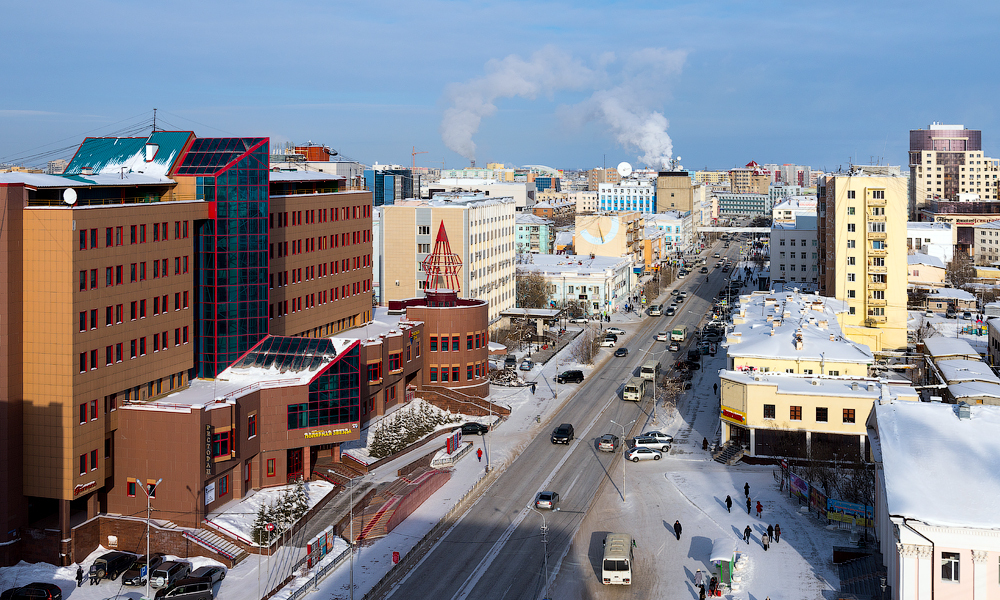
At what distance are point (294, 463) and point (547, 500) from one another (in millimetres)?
15548

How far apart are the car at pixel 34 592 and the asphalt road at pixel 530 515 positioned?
1529cm

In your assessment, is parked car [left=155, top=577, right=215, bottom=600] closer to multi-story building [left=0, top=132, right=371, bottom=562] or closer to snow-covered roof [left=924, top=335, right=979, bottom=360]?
multi-story building [left=0, top=132, right=371, bottom=562]

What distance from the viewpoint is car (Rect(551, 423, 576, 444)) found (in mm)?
69250

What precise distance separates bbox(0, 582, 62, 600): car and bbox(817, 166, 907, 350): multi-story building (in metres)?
75.5

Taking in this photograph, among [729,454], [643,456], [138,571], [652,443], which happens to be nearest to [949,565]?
[729,454]

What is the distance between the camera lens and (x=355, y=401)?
5881cm

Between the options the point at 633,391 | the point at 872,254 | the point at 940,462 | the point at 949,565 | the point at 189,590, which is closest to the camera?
the point at 949,565

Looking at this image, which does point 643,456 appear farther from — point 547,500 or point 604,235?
point 604,235

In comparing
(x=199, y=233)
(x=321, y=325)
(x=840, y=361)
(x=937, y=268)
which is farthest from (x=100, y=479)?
(x=937, y=268)

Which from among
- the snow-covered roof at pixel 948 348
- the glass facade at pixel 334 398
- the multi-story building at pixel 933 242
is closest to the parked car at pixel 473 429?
the glass facade at pixel 334 398

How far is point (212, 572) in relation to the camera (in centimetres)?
4581

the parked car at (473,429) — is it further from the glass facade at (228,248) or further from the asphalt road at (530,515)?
the glass facade at (228,248)

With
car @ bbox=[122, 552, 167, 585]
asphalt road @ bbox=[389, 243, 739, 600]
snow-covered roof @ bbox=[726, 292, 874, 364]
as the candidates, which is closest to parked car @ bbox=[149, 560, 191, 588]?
car @ bbox=[122, 552, 167, 585]

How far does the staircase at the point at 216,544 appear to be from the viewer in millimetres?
48375
